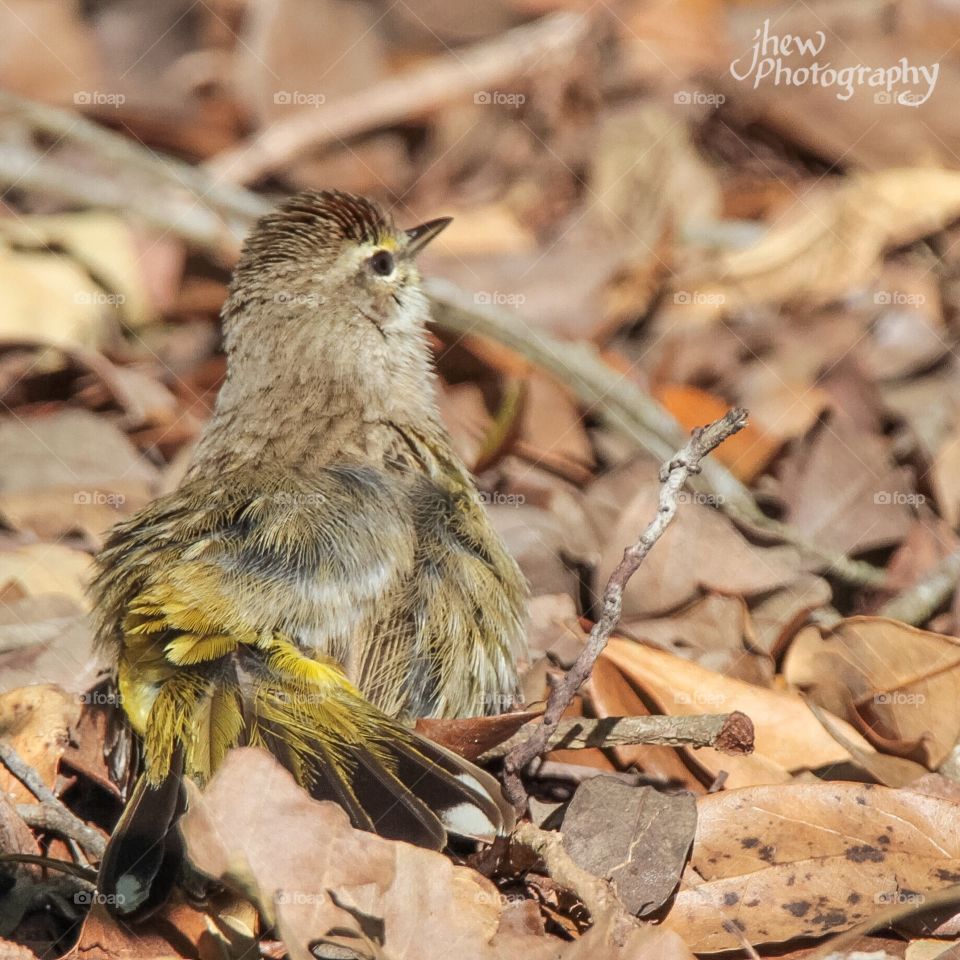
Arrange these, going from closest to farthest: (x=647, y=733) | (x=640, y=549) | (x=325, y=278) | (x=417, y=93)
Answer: (x=640, y=549)
(x=647, y=733)
(x=325, y=278)
(x=417, y=93)

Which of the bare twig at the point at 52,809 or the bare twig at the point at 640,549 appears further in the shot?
the bare twig at the point at 52,809

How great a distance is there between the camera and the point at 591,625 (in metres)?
4.52

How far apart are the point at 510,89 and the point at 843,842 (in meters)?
6.25

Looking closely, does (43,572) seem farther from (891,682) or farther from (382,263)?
(891,682)

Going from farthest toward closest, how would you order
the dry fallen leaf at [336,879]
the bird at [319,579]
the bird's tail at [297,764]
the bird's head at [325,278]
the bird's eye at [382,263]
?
the bird's eye at [382,263] → the bird's head at [325,278] → the bird at [319,579] → the bird's tail at [297,764] → the dry fallen leaf at [336,879]

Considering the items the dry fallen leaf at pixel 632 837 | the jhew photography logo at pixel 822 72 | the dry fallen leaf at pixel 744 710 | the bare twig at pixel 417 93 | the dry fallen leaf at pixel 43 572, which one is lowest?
the dry fallen leaf at pixel 43 572

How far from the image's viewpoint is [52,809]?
139 inches

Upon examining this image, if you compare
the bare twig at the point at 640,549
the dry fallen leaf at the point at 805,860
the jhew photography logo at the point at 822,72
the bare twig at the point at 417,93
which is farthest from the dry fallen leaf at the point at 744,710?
the bare twig at the point at 417,93

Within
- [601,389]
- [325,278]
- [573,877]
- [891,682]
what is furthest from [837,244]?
[573,877]

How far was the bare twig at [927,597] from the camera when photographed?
14.8 ft

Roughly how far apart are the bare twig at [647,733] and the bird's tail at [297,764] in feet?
1.04

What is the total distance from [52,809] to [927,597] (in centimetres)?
278

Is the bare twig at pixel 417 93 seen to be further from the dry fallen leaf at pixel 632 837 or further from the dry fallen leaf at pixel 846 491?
the dry fallen leaf at pixel 632 837

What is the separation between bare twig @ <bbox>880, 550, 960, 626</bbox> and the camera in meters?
4.50
